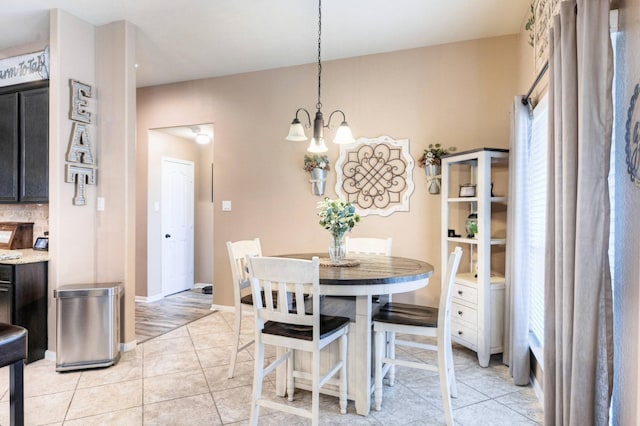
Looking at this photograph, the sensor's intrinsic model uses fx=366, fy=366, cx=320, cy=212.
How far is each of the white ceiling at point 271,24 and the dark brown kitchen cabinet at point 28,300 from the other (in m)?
2.12

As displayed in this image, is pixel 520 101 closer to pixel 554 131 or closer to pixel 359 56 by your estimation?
pixel 554 131

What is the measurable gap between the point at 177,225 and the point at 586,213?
5.21 metres

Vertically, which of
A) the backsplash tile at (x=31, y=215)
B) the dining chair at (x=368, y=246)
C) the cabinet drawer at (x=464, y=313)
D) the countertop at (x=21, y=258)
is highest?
the backsplash tile at (x=31, y=215)

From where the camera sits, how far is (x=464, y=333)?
10.1ft

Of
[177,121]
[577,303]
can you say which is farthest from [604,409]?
[177,121]

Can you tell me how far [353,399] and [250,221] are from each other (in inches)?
101

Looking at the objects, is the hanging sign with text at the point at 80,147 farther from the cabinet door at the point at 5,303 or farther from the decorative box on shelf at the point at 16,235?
the decorative box on shelf at the point at 16,235

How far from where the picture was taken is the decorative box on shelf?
11.5 ft

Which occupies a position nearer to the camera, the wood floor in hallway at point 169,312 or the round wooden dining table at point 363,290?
the round wooden dining table at point 363,290

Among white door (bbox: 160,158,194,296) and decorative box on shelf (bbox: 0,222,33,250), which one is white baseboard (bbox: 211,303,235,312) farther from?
decorative box on shelf (bbox: 0,222,33,250)

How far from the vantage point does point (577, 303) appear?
4.53 ft

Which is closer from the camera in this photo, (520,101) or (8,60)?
(520,101)

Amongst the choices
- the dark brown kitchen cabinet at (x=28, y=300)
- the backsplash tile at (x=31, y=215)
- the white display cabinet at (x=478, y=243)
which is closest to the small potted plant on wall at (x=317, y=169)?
the white display cabinet at (x=478, y=243)

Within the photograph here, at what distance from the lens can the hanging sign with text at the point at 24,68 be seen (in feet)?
10.5
